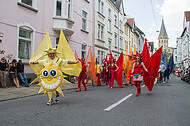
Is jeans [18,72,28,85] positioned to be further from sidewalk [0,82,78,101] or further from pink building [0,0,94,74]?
sidewalk [0,82,78,101]

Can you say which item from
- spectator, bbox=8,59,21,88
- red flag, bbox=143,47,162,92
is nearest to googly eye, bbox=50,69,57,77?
red flag, bbox=143,47,162,92

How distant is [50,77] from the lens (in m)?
6.08

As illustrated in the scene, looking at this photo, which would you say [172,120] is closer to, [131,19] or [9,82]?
[9,82]

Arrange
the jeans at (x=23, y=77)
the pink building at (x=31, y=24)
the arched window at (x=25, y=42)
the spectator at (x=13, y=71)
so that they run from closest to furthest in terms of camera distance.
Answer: the spectator at (x=13, y=71)
the pink building at (x=31, y=24)
the jeans at (x=23, y=77)
the arched window at (x=25, y=42)

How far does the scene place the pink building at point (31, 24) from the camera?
37.2ft

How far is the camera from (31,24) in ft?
43.1

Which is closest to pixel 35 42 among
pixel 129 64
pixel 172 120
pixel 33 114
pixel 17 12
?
pixel 17 12

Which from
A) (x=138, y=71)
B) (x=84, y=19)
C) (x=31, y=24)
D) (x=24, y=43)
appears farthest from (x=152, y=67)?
(x=84, y=19)

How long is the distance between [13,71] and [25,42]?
104 inches

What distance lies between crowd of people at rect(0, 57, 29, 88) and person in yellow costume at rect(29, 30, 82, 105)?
4.78m

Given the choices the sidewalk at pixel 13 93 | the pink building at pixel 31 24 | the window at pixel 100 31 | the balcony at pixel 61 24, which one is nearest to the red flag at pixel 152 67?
the sidewalk at pixel 13 93

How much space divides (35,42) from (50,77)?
27.0ft

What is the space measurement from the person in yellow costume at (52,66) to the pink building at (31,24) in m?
5.51

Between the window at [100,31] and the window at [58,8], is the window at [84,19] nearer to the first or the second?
the window at [100,31]
